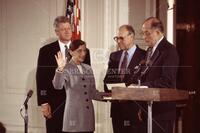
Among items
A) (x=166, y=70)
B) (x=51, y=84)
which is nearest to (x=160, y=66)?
(x=166, y=70)

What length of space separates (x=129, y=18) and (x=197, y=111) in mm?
609

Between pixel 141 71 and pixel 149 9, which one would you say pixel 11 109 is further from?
pixel 149 9

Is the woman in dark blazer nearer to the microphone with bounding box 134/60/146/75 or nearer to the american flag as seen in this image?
the american flag

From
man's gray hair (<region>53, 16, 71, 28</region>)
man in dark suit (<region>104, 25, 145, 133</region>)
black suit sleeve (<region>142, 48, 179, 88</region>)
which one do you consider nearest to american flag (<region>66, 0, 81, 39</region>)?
man's gray hair (<region>53, 16, 71, 28</region>)

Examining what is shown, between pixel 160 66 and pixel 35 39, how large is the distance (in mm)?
748

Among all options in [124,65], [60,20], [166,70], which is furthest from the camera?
[60,20]

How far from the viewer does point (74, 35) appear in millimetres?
2213

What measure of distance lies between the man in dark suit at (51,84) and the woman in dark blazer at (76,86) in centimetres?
3

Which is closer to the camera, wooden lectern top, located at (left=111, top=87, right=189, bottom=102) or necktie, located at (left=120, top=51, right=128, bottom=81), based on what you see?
wooden lectern top, located at (left=111, top=87, right=189, bottom=102)

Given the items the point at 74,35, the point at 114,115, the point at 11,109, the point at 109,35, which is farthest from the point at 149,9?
the point at 11,109

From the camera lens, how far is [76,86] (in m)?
2.24

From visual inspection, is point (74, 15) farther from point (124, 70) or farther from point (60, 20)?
point (124, 70)

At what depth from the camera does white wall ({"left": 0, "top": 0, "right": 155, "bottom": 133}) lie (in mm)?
2164

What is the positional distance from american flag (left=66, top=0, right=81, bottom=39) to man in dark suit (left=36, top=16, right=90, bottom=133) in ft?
0.09
